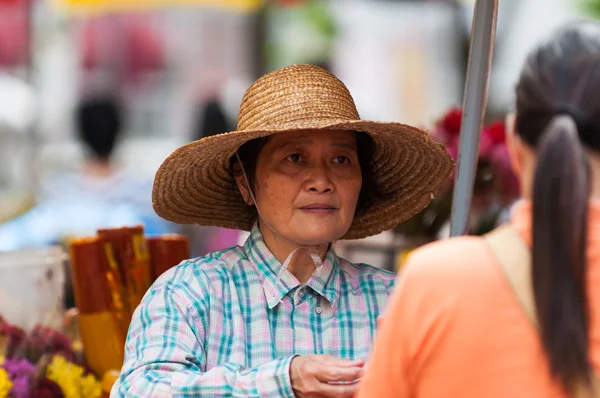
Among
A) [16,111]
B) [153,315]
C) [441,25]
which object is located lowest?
[153,315]

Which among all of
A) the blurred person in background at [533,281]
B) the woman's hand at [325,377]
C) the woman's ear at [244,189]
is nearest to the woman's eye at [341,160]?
the woman's ear at [244,189]

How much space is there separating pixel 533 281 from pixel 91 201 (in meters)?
3.34

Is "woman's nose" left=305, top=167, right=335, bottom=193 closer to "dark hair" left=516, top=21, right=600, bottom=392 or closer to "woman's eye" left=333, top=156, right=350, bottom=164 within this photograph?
"woman's eye" left=333, top=156, right=350, bottom=164

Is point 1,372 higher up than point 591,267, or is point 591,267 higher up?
point 591,267

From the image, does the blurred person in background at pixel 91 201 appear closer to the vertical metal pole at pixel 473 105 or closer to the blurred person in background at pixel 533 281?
the vertical metal pole at pixel 473 105

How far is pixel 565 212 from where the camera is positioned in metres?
0.99

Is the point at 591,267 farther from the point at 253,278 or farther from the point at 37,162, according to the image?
the point at 37,162

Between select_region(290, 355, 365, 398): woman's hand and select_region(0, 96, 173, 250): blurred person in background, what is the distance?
1.97m

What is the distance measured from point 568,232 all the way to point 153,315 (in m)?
0.93

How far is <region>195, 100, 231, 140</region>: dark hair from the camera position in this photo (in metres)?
5.16

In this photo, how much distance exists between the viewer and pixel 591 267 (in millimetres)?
1018

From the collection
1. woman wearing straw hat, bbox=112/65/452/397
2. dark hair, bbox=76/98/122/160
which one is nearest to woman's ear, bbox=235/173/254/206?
woman wearing straw hat, bbox=112/65/452/397

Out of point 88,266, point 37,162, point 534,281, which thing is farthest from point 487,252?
point 37,162

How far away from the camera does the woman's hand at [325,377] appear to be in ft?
4.67
